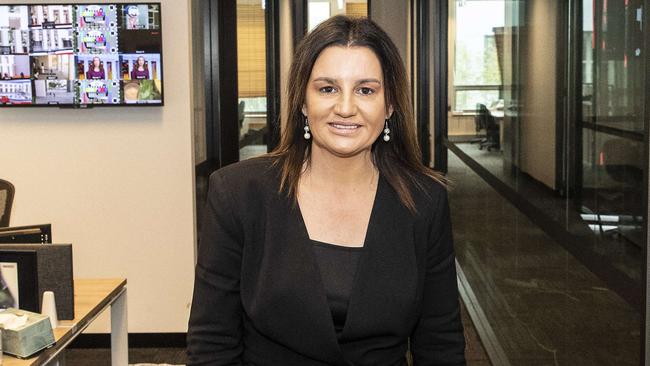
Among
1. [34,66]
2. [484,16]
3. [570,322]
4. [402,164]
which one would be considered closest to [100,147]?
[34,66]

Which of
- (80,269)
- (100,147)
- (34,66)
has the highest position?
(34,66)

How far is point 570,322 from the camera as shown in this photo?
285 cm

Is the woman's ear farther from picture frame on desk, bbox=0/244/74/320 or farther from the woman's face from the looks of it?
picture frame on desk, bbox=0/244/74/320

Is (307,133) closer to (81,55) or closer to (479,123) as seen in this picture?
(479,123)

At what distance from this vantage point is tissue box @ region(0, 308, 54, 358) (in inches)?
101

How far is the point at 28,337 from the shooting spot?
2.58 metres

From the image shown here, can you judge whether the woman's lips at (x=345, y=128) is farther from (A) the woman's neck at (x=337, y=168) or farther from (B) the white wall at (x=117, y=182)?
(B) the white wall at (x=117, y=182)

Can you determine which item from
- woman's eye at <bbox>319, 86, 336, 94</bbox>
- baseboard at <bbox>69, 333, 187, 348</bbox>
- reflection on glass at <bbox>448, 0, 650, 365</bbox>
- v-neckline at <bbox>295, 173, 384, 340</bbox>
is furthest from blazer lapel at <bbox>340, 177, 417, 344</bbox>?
baseboard at <bbox>69, 333, 187, 348</bbox>

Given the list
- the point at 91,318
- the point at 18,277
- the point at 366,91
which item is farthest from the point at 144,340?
the point at 366,91

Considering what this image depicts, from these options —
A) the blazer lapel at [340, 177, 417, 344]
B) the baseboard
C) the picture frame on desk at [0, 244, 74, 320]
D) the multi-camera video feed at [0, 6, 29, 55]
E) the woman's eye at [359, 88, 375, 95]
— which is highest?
the multi-camera video feed at [0, 6, 29, 55]

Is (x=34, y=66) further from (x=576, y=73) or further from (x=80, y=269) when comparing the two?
(x=576, y=73)

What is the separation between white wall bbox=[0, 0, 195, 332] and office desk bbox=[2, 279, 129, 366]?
1525 mm

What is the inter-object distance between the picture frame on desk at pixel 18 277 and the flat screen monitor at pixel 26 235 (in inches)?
9.2

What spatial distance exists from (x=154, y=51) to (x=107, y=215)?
1.04 m
